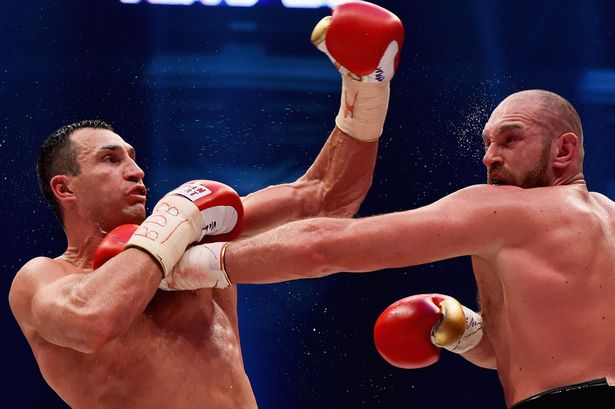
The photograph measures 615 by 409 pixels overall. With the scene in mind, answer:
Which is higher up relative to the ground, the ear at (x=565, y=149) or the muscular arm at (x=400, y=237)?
the ear at (x=565, y=149)

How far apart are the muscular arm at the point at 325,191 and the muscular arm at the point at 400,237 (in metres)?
0.55

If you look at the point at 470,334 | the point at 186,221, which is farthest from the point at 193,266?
the point at 470,334

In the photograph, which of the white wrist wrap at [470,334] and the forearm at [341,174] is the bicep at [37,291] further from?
the white wrist wrap at [470,334]

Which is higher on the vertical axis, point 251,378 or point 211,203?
point 211,203

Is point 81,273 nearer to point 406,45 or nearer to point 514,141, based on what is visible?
point 514,141

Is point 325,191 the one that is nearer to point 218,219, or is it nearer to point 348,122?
point 348,122

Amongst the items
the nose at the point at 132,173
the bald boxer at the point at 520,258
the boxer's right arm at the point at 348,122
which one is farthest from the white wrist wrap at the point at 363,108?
the nose at the point at 132,173

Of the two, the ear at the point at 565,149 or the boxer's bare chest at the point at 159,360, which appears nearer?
the ear at the point at 565,149

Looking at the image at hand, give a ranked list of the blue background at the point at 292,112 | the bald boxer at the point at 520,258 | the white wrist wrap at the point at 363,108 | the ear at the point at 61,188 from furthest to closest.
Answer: the blue background at the point at 292,112, the ear at the point at 61,188, the white wrist wrap at the point at 363,108, the bald boxer at the point at 520,258

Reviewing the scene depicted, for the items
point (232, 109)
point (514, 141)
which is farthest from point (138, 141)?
point (514, 141)

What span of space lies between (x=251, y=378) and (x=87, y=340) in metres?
1.77

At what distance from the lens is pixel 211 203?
7.89ft

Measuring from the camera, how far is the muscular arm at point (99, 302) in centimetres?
221

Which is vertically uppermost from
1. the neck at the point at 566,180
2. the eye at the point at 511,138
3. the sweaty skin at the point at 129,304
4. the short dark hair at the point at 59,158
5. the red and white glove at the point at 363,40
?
the red and white glove at the point at 363,40
